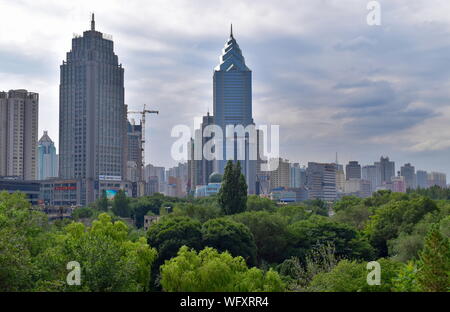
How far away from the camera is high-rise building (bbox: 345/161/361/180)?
17838 cm

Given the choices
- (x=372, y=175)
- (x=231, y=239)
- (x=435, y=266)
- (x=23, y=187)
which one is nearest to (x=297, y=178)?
(x=372, y=175)

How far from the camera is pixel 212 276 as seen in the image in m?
21.1

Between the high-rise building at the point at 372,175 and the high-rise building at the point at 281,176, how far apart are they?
2524 cm

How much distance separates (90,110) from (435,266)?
10279 cm

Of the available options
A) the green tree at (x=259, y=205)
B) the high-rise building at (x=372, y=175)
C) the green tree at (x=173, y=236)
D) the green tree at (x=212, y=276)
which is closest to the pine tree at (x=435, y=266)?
the green tree at (x=212, y=276)

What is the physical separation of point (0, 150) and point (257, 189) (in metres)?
73.1

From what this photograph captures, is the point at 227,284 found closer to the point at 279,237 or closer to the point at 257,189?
the point at 279,237

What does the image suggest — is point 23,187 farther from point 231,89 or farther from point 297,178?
point 297,178

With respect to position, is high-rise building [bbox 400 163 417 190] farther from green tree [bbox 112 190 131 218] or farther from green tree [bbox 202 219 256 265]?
green tree [bbox 202 219 256 265]

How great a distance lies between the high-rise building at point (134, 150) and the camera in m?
160

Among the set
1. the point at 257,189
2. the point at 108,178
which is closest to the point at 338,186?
the point at 257,189

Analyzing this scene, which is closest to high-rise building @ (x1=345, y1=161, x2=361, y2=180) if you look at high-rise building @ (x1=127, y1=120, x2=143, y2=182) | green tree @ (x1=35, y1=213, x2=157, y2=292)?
high-rise building @ (x1=127, y1=120, x2=143, y2=182)

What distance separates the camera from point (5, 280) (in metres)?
16.2

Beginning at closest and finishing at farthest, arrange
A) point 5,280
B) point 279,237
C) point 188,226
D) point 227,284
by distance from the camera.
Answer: point 5,280 < point 227,284 < point 188,226 < point 279,237
